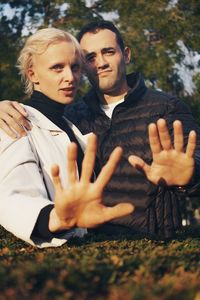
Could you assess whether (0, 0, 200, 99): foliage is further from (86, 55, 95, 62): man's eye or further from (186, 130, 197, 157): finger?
(186, 130, 197, 157): finger

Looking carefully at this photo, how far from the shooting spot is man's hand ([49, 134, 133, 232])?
2.34 meters

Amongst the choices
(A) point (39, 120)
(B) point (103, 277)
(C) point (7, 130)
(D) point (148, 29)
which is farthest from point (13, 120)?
(D) point (148, 29)

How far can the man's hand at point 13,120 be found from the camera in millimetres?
3172

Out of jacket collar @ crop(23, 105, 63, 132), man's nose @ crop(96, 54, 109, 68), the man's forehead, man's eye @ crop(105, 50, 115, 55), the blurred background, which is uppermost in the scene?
jacket collar @ crop(23, 105, 63, 132)

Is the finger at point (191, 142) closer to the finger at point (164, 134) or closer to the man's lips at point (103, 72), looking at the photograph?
the finger at point (164, 134)

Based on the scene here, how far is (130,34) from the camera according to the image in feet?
47.3

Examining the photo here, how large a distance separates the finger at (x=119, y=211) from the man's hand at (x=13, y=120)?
1.03 m

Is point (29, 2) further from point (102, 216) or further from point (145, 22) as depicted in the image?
point (102, 216)

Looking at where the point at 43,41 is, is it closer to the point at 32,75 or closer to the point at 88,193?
the point at 32,75

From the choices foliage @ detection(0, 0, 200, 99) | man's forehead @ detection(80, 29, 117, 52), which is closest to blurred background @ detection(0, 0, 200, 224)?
foliage @ detection(0, 0, 200, 99)

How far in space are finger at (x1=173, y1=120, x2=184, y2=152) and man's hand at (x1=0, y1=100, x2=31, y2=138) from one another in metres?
0.98

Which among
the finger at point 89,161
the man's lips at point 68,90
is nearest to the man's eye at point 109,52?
the man's lips at point 68,90

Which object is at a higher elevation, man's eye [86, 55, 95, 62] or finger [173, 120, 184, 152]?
finger [173, 120, 184, 152]

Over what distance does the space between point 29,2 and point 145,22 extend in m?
4.03
